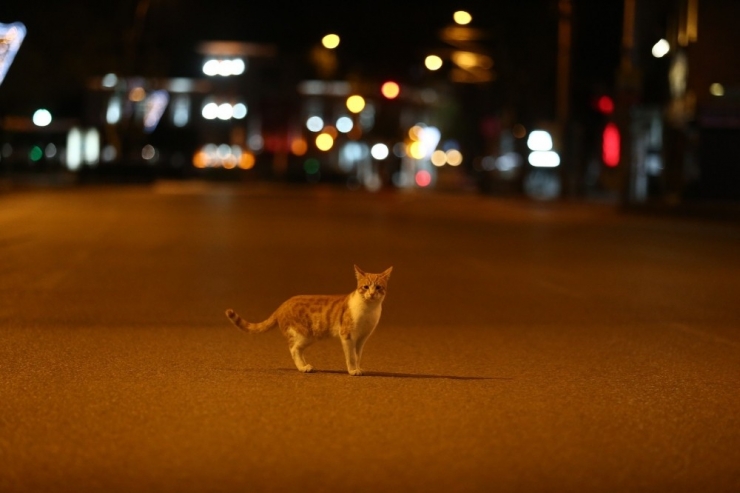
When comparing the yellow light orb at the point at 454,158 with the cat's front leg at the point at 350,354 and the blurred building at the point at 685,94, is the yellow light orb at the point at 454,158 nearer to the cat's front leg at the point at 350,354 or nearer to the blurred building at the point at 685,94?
the blurred building at the point at 685,94

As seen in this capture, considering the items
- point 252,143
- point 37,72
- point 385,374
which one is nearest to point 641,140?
point 37,72

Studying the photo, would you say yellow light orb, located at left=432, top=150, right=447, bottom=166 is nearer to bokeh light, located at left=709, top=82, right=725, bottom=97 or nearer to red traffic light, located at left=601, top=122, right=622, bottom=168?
red traffic light, located at left=601, top=122, right=622, bottom=168

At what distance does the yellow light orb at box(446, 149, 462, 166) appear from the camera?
9603 centimetres

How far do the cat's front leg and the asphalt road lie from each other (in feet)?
0.32

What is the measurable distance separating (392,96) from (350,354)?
3774cm

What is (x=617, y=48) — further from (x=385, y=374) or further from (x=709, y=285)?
(x=385, y=374)

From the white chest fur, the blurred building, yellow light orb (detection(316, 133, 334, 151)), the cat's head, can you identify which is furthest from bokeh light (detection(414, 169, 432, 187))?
the cat's head

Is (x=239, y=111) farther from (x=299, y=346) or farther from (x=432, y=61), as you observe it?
(x=299, y=346)

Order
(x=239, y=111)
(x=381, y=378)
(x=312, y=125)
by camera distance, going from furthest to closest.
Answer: (x=312, y=125) → (x=239, y=111) → (x=381, y=378)

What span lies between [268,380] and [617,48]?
6293 cm

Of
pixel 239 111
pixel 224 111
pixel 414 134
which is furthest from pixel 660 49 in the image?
pixel 224 111

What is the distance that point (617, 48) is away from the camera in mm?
69500

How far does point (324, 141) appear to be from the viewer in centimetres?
9450

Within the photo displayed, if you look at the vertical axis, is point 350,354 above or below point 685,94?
below
